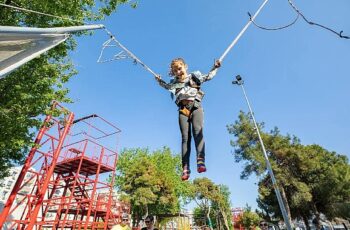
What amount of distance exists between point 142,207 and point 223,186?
3558cm

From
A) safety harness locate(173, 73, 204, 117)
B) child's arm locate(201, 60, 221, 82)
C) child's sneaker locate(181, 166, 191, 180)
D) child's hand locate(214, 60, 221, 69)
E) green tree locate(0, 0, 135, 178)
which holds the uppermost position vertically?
green tree locate(0, 0, 135, 178)

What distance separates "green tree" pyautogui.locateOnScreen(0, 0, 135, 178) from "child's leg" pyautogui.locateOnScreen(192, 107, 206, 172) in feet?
25.5

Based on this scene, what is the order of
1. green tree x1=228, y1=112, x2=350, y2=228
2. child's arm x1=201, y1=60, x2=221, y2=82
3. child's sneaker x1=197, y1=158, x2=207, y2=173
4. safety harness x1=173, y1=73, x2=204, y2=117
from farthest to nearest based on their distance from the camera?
green tree x1=228, y1=112, x2=350, y2=228
child's arm x1=201, y1=60, x2=221, y2=82
safety harness x1=173, y1=73, x2=204, y2=117
child's sneaker x1=197, y1=158, x2=207, y2=173

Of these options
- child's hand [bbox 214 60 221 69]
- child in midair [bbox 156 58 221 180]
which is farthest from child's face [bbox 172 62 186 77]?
child's hand [bbox 214 60 221 69]

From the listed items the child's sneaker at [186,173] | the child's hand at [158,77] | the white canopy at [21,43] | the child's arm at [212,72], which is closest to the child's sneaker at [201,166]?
the child's sneaker at [186,173]

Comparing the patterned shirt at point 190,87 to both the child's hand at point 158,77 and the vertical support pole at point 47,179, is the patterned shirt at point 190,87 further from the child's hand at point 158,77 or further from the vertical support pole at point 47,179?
Result: the vertical support pole at point 47,179

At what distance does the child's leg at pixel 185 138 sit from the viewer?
4.48 meters

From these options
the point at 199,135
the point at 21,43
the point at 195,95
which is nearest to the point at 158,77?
the point at 195,95

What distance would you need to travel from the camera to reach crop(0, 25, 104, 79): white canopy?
2.95 metres

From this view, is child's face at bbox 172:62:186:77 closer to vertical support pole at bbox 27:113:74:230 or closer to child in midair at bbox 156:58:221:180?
child in midair at bbox 156:58:221:180

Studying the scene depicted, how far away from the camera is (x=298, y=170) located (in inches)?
1135

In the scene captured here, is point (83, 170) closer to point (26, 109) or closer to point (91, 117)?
point (91, 117)

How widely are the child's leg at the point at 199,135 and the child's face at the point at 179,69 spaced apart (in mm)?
873

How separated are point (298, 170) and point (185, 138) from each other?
28.2m
